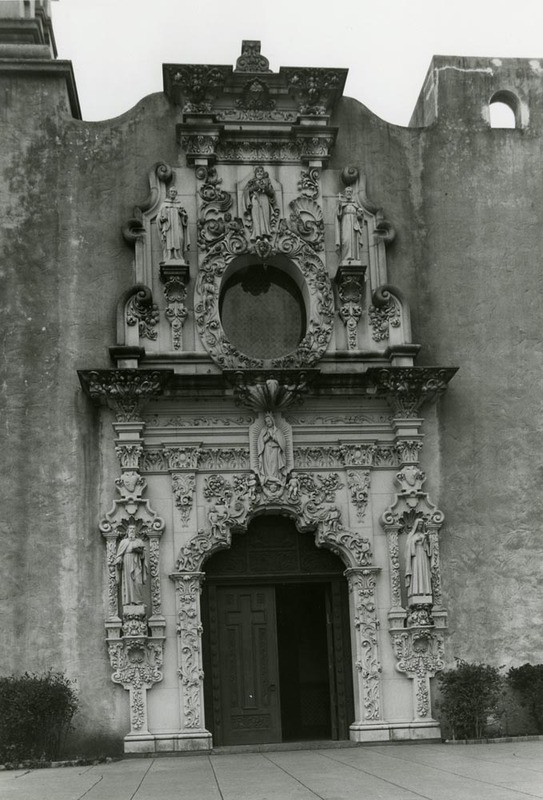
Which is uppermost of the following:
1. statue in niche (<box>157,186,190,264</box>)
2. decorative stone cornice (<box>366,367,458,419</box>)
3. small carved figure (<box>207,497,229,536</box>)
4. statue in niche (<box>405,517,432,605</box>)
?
statue in niche (<box>157,186,190,264</box>)

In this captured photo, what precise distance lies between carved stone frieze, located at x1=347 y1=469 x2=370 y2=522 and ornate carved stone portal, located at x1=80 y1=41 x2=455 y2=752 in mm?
32

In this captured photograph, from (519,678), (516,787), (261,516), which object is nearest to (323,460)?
(261,516)

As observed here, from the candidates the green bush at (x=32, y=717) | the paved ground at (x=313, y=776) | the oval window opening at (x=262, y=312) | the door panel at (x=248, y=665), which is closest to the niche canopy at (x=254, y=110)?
the oval window opening at (x=262, y=312)

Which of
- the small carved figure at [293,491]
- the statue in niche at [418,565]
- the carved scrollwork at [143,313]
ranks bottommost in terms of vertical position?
the statue in niche at [418,565]

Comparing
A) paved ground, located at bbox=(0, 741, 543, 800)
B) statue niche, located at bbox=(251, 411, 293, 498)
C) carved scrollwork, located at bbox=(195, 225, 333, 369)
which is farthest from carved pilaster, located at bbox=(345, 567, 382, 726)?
carved scrollwork, located at bbox=(195, 225, 333, 369)

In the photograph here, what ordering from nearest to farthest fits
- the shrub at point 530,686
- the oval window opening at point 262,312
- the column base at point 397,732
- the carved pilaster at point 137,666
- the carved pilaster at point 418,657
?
the carved pilaster at point 137,666 < the column base at point 397,732 < the shrub at point 530,686 < the carved pilaster at point 418,657 < the oval window opening at point 262,312

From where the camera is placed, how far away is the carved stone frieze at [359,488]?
54.4 feet

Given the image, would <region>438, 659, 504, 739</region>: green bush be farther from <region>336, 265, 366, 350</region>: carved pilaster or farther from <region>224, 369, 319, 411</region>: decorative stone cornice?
<region>336, 265, 366, 350</region>: carved pilaster

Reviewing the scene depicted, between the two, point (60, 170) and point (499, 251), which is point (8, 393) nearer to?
point (60, 170)

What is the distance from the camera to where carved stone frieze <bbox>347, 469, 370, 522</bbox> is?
16594 millimetres

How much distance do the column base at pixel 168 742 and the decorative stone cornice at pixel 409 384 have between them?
5326 millimetres

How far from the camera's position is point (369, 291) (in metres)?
17.3

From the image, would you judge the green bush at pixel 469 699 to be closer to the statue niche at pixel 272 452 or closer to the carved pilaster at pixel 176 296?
the statue niche at pixel 272 452

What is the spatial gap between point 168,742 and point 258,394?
491 centimetres
